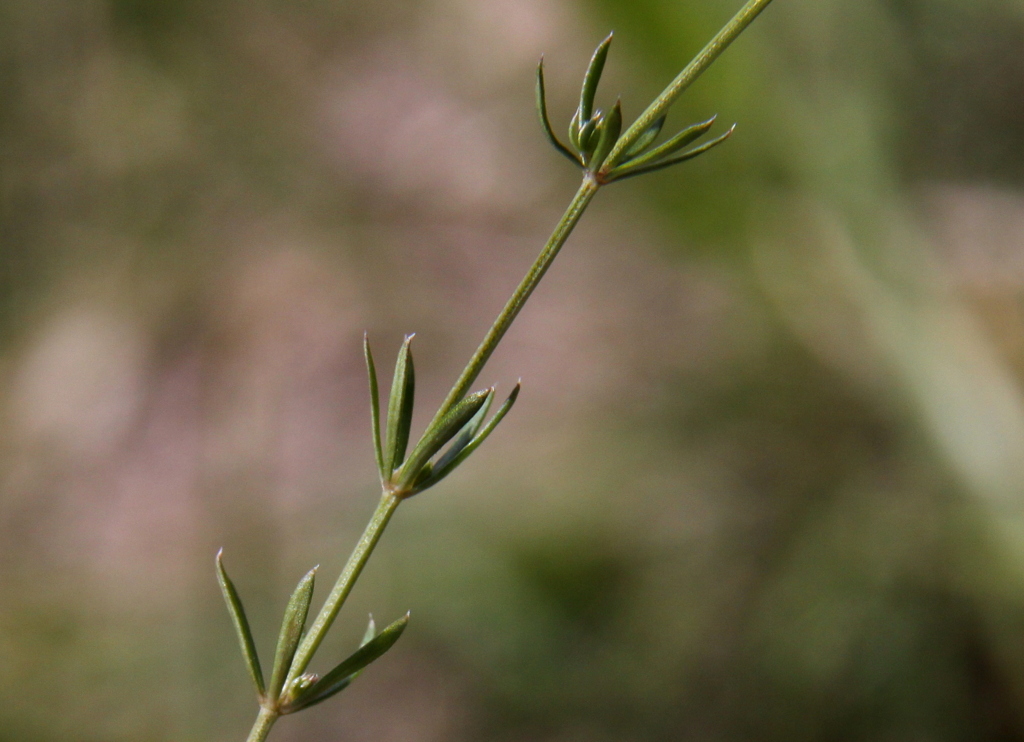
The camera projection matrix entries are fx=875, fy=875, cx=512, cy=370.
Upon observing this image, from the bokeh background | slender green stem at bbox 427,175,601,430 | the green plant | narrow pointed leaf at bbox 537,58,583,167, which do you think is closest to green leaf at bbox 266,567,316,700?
the green plant

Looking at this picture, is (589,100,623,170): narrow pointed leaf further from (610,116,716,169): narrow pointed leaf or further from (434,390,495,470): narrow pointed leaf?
(434,390,495,470): narrow pointed leaf

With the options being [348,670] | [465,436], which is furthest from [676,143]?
[348,670]

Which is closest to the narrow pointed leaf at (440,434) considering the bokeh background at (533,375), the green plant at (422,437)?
the green plant at (422,437)

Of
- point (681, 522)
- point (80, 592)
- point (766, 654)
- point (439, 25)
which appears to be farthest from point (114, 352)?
point (766, 654)

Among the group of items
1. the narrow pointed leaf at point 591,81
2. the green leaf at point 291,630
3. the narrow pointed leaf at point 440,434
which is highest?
the narrow pointed leaf at point 591,81

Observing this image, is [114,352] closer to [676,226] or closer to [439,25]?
[439,25]

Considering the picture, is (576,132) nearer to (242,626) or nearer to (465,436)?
(465,436)

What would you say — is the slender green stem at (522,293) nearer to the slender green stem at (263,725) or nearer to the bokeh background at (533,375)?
the slender green stem at (263,725)
